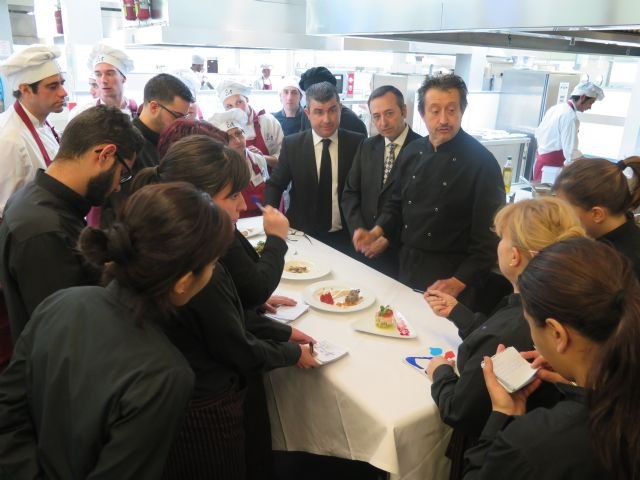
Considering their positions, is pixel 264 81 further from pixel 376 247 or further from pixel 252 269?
pixel 252 269

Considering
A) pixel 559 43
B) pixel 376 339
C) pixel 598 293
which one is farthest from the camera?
pixel 559 43

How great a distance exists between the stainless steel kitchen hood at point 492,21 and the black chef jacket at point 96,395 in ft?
4.15

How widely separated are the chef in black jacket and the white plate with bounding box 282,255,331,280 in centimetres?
42

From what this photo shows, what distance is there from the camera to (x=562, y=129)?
488 cm

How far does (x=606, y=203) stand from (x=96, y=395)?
1.58 m

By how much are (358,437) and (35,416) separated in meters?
0.78

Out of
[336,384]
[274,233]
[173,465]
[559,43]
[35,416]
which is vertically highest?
[559,43]

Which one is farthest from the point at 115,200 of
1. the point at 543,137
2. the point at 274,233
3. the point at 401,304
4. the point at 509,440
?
the point at 543,137

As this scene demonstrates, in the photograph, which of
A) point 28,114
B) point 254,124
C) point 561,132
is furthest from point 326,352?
point 561,132

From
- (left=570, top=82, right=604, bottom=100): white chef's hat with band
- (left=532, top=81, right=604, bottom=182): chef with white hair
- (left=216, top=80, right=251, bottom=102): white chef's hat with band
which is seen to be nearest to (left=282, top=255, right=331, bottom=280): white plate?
(left=216, top=80, right=251, bottom=102): white chef's hat with band

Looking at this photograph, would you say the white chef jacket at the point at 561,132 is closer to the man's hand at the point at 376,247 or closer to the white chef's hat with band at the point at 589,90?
the white chef's hat with band at the point at 589,90

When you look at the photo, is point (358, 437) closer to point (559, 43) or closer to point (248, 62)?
point (559, 43)

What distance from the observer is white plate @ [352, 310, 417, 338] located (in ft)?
5.00

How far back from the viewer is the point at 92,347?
2.67 ft
